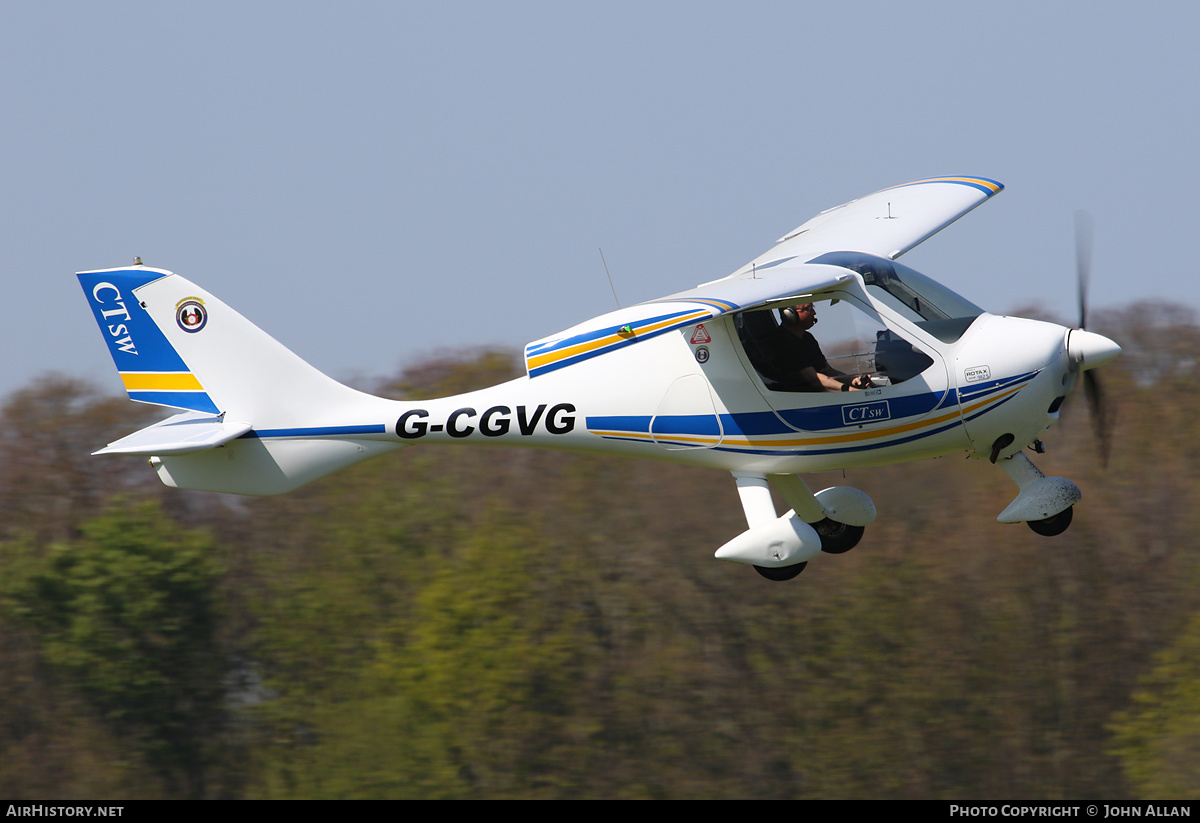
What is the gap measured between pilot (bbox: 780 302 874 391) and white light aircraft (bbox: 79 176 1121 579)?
0.05 feet

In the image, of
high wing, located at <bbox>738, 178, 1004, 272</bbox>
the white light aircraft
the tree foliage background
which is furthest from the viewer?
the tree foliage background

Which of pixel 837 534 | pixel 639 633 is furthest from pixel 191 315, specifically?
pixel 639 633

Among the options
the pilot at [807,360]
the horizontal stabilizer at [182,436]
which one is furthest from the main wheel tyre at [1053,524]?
the horizontal stabilizer at [182,436]

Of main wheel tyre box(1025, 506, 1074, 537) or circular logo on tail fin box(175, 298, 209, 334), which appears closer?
main wheel tyre box(1025, 506, 1074, 537)

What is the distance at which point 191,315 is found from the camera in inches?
455

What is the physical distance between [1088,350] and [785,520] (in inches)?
107

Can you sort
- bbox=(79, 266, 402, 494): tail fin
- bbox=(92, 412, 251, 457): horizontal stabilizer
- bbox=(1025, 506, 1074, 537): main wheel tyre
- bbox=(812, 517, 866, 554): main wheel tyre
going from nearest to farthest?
bbox=(92, 412, 251, 457): horizontal stabilizer
bbox=(1025, 506, 1074, 537): main wheel tyre
bbox=(79, 266, 402, 494): tail fin
bbox=(812, 517, 866, 554): main wheel tyre

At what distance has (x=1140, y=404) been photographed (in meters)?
31.4

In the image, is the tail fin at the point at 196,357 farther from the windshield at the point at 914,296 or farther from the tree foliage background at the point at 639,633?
the tree foliage background at the point at 639,633

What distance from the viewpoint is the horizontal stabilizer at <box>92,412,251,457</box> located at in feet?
34.9

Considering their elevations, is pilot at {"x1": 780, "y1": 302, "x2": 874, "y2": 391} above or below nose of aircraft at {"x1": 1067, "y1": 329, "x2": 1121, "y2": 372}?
above

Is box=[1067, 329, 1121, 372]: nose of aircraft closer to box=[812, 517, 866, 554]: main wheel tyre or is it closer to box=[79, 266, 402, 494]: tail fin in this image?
box=[812, 517, 866, 554]: main wheel tyre

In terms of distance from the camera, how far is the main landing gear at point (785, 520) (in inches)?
404

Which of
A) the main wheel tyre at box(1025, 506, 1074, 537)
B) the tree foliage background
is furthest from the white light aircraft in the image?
the tree foliage background
